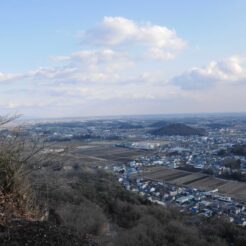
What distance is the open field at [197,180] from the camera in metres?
28.7

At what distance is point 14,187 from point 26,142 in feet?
3.05

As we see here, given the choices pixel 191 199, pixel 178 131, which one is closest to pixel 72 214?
pixel 191 199

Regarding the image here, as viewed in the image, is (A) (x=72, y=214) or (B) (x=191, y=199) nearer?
(A) (x=72, y=214)

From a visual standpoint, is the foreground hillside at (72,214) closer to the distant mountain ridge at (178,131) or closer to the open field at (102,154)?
the open field at (102,154)

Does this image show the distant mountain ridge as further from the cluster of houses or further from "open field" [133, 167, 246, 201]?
the cluster of houses

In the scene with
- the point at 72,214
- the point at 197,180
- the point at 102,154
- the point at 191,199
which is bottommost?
the point at 197,180

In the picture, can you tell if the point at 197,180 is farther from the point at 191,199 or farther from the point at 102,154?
the point at 102,154

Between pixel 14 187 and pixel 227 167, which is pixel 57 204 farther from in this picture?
pixel 227 167

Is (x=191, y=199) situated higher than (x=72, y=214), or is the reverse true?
(x=72, y=214)

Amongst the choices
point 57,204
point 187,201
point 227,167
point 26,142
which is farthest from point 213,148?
point 26,142

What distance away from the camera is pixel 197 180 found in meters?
33.7

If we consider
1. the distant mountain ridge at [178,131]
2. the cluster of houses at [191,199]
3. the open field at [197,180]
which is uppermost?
the distant mountain ridge at [178,131]

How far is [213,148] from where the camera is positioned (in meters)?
56.7

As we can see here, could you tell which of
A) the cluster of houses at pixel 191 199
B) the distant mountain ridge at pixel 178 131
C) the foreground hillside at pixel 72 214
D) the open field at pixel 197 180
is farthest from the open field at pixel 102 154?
the distant mountain ridge at pixel 178 131
